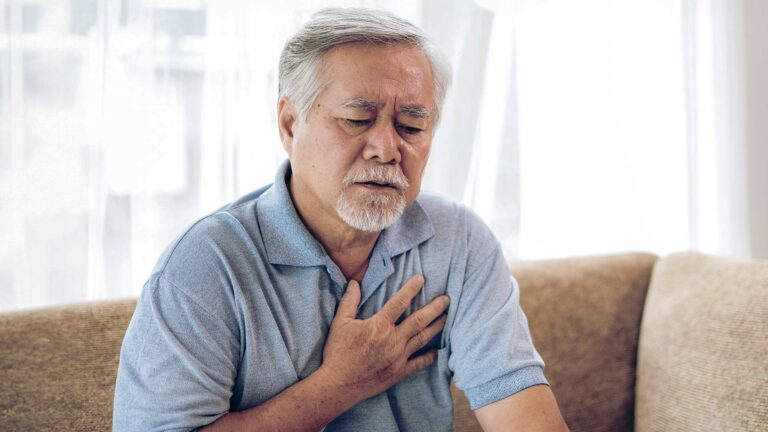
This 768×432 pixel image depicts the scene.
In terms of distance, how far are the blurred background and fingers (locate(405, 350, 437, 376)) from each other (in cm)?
71

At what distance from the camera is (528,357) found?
4.16 feet

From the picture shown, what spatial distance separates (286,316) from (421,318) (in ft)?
0.78

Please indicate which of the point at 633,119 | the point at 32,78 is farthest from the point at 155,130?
the point at 633,119

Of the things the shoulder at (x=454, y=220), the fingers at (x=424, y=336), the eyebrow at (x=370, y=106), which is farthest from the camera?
the shoulder at (x=454, y=220)

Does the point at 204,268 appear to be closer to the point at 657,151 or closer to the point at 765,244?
the point at 657,151

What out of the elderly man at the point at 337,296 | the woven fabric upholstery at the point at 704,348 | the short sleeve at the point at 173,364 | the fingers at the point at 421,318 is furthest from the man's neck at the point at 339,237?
the woven fabric upholstery at the point at 704,348

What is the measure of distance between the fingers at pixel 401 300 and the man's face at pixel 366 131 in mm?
130

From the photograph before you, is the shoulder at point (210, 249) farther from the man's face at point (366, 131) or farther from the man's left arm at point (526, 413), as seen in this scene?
the man's left arm at point (526, 413)

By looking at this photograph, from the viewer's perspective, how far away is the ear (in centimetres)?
126

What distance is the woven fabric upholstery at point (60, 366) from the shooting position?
1338mm

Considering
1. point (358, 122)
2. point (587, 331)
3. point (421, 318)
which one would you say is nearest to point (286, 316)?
point (421, 318)

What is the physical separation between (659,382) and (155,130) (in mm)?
1276

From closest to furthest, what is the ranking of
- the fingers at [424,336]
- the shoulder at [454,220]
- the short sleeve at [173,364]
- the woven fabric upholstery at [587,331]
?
1. the short sleeve at [173,364]
2. the fingers at [424,336]
3. the shoulder at [454,220]
4. the woven fabric upholstery at [587,331]

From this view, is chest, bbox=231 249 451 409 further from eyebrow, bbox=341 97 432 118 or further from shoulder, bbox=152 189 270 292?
eyebrow, bbox=341 97 432 118
